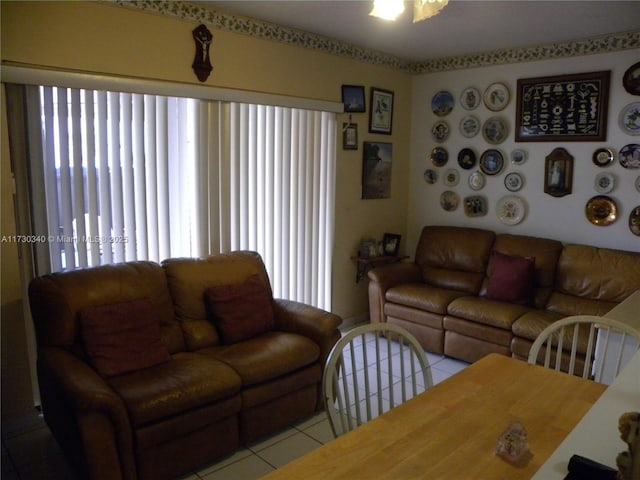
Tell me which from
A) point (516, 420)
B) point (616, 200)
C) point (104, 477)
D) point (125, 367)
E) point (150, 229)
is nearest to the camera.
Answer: point (516, 420)

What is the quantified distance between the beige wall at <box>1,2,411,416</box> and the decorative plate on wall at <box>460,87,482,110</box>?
0.60m

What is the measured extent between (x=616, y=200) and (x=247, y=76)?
3.06m

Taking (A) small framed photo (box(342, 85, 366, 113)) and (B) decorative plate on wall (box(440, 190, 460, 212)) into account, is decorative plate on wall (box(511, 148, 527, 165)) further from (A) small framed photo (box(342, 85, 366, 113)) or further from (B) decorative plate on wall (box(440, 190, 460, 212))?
(A) small framed photo (box(342, 85, 366, 113))

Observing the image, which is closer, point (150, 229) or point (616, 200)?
point (150, 229)

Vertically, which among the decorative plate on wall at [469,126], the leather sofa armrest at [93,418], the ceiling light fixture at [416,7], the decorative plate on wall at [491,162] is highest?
the ceiling light fixture at [416,7]

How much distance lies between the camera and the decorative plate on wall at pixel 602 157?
383 centimetres

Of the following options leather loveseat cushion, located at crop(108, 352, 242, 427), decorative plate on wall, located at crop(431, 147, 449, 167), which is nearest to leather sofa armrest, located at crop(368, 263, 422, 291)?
decorative plate on wall, located at crop(431, 147, 449, 167)

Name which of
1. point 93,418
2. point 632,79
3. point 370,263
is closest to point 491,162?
point 632,79

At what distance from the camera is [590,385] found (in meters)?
1.73

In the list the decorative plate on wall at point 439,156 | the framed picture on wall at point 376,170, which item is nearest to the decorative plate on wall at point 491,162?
the decorative plate on wall at point 439,156

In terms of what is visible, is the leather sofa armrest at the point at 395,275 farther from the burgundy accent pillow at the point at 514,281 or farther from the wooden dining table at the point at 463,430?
the wooden dining table at the point at 463,430

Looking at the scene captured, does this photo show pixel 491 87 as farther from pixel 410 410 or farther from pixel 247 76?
pixel 410 410

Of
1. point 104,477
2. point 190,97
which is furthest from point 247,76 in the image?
point 104,477

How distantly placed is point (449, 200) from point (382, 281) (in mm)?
1204
